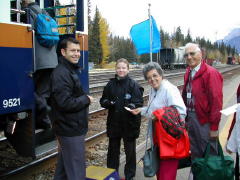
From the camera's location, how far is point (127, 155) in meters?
4.34

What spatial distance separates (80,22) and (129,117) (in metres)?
2.02

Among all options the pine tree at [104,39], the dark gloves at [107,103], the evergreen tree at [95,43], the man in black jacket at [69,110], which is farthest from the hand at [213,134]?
the pine tree at [104,39]

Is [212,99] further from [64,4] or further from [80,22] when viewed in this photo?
[64,4]

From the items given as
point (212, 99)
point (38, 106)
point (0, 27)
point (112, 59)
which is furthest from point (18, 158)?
point (112, 59)

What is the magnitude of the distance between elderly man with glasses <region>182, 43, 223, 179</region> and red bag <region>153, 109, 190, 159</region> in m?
0.61

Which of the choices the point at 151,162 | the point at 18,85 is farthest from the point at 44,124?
the point at 151,162

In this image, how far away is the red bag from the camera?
10.4ft

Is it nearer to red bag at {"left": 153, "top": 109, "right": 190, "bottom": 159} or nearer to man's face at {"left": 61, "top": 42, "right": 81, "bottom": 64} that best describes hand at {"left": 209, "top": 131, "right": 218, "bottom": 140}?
red bag at {"left": 153, "top": 109, "right": 190, "bottom": 159}

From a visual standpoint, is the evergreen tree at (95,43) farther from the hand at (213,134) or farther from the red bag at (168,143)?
the red bag at (168,143)

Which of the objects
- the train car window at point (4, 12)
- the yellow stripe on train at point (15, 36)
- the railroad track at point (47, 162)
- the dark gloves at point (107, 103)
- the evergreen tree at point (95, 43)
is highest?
the evergreen tree at point (95, 43)

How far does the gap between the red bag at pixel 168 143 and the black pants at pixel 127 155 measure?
3.60 feet

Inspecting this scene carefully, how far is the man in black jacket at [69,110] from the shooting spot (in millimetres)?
3072

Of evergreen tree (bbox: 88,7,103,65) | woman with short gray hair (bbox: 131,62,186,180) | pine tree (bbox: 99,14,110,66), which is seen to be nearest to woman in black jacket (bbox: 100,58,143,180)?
woman with short gray hair (bbox: 131,62,186,180)

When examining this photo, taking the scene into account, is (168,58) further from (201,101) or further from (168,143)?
(168,143)
